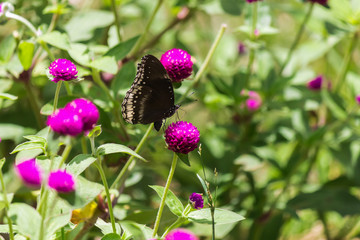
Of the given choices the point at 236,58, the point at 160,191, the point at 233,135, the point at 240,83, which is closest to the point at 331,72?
the point at 236,58

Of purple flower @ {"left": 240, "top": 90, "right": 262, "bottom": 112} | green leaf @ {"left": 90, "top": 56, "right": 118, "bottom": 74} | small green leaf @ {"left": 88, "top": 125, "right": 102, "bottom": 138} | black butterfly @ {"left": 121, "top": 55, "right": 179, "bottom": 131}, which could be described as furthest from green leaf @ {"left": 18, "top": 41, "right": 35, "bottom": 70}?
purple flower @ {"left": 240, "top": 90, "right": 262, "bottom": 112}

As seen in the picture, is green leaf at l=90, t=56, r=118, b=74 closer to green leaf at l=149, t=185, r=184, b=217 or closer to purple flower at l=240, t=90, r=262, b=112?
green leaf at l=149, t=185, r=184, b=217

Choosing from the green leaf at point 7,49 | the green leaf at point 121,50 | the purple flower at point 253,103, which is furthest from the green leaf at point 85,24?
the purple flower at point 253,103

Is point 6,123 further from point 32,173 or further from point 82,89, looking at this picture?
point 32,173

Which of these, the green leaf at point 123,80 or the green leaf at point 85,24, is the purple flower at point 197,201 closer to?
the green leaf at point 123,80

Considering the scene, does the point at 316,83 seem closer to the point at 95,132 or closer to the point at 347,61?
the point at 347,61

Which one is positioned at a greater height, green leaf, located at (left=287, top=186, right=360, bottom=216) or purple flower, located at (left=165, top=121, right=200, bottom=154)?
purple flower, located at (left=165, top=121, right=200, bottom=154)
